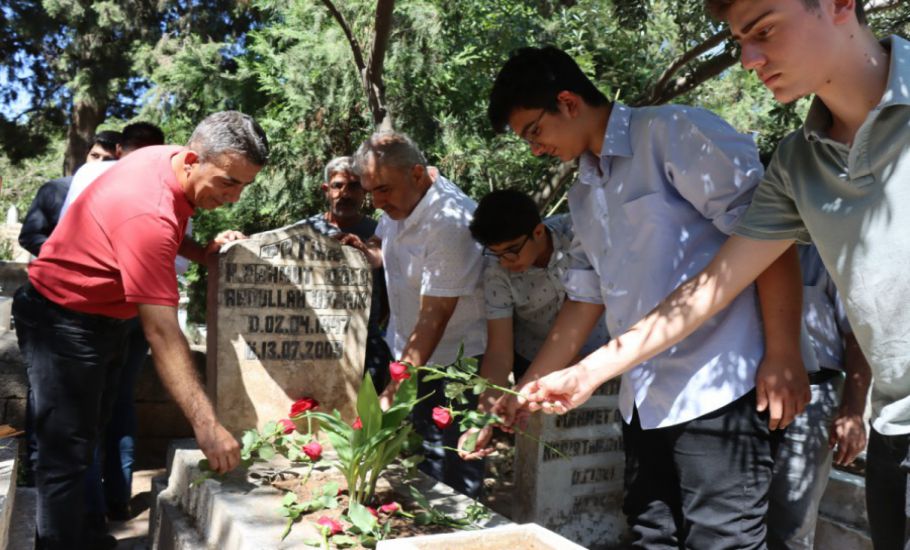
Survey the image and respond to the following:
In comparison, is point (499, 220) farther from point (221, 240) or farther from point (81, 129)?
point (81, 129)

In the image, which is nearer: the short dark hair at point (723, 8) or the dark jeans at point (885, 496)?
the short dark hair at point (723, 8)

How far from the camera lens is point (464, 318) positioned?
3586 millimetres

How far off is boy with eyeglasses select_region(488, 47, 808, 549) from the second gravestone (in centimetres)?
175

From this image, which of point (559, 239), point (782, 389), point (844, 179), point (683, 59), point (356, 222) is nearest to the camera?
point (844, 179)

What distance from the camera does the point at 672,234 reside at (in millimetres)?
2111

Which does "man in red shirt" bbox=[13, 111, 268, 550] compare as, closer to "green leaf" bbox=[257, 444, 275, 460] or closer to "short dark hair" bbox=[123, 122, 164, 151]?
"green leaf" bbox=[257, 444, 275, 460]

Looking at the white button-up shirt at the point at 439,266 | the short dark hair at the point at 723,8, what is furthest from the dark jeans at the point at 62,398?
the short dark hair at the point at 723,8

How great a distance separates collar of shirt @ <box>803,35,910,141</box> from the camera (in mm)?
1401

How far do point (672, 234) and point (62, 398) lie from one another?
2.13 metres

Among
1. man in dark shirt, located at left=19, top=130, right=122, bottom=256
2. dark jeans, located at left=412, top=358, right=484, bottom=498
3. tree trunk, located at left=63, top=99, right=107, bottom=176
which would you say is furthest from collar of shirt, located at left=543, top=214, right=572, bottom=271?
tree trunk, located at left=63, top=99, right=107, bottom=176

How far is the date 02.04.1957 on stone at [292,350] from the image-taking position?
3781 mm

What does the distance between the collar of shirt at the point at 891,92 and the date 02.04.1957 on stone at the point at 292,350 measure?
272cm

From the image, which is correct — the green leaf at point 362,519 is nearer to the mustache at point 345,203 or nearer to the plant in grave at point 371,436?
the plant in grave at point 371,436

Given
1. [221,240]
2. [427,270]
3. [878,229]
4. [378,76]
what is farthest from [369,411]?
[378,76]
